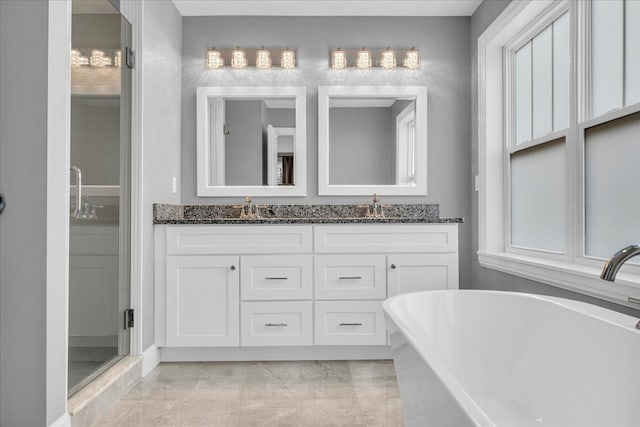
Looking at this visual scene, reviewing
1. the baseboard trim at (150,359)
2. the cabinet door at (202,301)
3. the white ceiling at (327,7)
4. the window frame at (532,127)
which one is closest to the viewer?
the window frame at (532,127)

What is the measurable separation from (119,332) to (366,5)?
8.52 ft

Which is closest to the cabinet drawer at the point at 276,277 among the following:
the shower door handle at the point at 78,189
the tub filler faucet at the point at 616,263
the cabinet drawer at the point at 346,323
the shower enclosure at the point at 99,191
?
the cabinet drawer at the point at 346,323

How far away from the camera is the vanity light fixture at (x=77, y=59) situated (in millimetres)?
1889

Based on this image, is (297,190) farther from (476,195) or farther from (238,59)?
(476,195)

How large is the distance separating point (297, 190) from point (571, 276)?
6.09ft

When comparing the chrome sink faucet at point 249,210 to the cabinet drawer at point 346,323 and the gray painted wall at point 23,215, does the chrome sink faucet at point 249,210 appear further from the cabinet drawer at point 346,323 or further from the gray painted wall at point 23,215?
the gray painted wall at point 23,215

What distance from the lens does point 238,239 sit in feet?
8.90

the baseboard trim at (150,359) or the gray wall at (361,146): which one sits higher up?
the gray wall at (361,146)

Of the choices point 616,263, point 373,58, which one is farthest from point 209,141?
point 616,263

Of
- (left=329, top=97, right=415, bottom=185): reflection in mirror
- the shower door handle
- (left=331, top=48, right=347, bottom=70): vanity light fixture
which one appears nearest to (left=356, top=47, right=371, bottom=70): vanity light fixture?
(left=331, top=48, right=347, bottom=70): vanity light fixture

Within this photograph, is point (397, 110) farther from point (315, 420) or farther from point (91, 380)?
point (91, 380)

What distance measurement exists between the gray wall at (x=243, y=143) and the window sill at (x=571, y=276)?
1.74m

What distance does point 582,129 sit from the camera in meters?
2.09

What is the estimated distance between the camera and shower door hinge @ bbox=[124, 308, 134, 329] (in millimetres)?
2391
